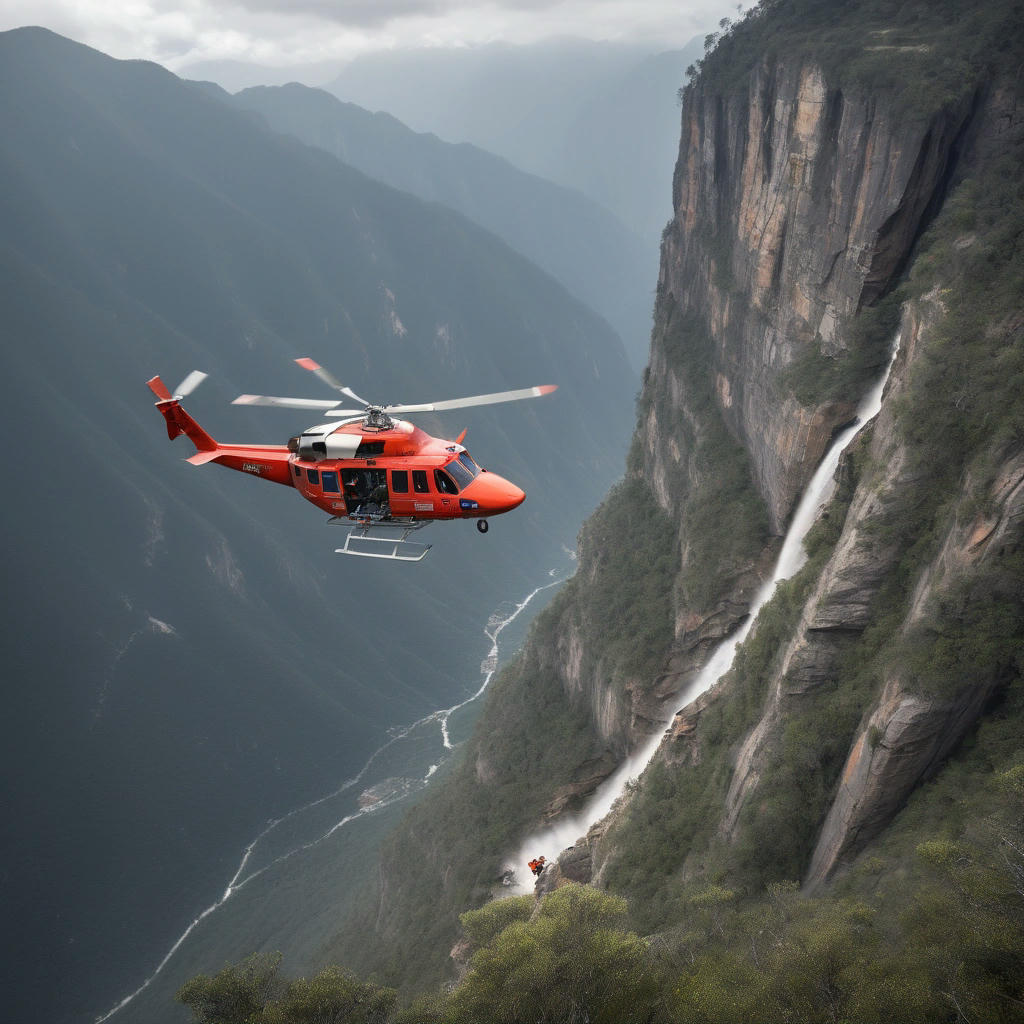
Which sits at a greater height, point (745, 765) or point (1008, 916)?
point (1008, 916)

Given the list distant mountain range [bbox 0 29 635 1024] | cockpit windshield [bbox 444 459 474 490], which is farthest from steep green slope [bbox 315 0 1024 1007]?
distant mountain range [bbox 0 29 635 1024]

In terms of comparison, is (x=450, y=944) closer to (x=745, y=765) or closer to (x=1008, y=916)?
(x=745, y=765)

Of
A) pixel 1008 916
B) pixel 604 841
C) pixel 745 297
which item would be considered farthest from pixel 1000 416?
pixel 745 297

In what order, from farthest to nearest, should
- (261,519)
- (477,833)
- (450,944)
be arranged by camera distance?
(261,519) < (477,833) < (450,944)

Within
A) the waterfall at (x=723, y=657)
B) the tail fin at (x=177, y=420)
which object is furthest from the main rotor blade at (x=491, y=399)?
the waterfall at (x=723, y=657)

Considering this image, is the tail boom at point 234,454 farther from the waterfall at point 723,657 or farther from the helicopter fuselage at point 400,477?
the waterfall at point 723,657

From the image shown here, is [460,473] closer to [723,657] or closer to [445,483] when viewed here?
[445,483]

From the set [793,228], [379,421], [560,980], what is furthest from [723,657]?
[379,421]
